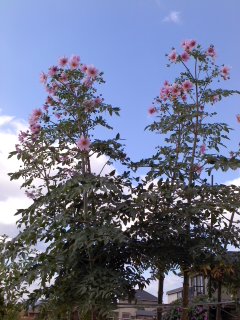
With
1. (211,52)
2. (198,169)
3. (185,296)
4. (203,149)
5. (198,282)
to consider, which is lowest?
(185,296)

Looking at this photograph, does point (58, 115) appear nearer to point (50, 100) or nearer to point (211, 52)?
point (50, 100)

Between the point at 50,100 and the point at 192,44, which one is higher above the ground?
the point at 192,44

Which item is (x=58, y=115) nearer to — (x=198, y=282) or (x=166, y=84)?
(x=166, y=84)

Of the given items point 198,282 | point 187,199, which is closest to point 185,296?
point 187,199

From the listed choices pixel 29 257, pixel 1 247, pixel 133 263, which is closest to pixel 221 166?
pixel 133 263

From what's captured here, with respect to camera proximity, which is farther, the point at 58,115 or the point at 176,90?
the point at 176,90

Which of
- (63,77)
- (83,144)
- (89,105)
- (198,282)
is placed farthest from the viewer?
(198,282)

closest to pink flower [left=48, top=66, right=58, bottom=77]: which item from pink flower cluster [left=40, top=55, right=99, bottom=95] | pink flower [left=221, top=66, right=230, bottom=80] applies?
pink flower cluster [left=40, top=55, right=99, bottom=95]

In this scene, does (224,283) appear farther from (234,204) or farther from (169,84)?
(169,84)

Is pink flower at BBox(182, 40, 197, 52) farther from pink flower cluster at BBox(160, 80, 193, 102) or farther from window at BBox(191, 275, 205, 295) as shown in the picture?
window at BBox(191, 275, 205, 295)

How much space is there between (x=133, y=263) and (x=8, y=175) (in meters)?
1.44

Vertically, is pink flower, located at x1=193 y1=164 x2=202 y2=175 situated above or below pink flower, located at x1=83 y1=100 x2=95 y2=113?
below

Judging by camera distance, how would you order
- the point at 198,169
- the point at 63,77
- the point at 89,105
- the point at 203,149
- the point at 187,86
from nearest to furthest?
the point at 89,105, the point at 63,77, the point at 198,169, the point at 203,149, the point at 187,86

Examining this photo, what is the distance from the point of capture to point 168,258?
402cm
